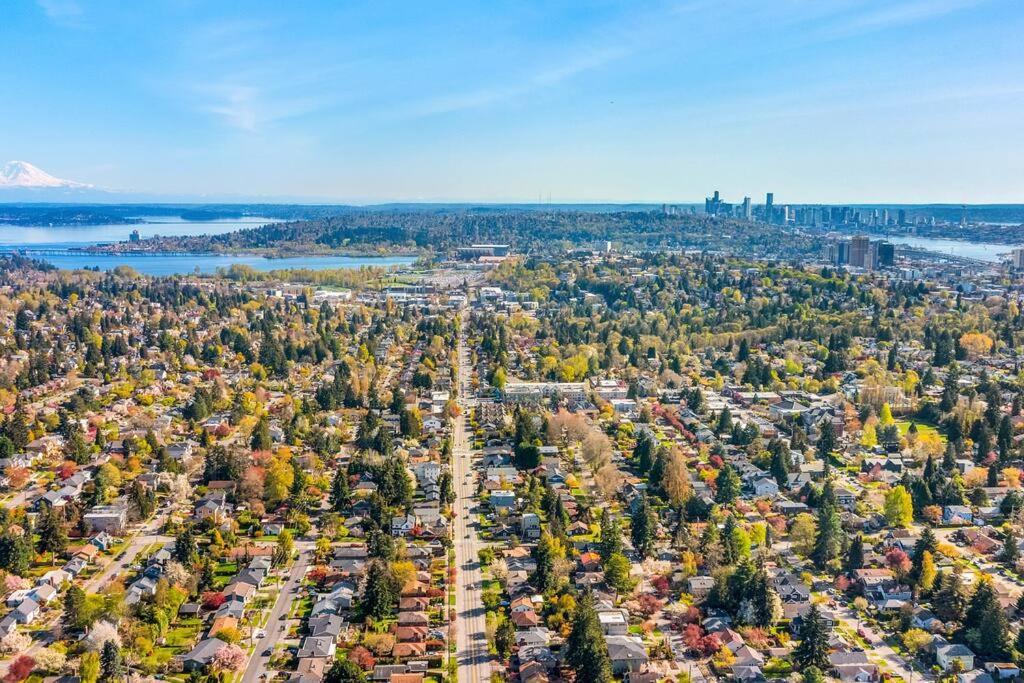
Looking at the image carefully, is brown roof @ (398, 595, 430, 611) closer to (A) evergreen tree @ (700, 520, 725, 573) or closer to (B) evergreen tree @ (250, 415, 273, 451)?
(A) evergreen tree @ (700, 520, 725, 573)

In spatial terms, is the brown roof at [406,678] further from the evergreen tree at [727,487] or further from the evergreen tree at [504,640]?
the evergreen tree at [727,487]

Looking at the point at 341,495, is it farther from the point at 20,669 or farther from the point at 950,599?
the point at 950,599

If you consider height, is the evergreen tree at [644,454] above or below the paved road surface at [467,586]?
above

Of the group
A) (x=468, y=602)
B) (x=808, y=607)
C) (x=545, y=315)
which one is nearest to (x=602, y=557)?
(x=468, y=602)

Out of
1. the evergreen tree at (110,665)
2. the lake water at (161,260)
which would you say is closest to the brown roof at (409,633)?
the evergreen tree at (110,665)

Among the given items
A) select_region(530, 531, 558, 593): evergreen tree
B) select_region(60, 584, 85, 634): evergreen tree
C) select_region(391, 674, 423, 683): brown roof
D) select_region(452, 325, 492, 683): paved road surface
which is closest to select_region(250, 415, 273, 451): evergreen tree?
select_region(452, 325, 492, 683): paved road surface

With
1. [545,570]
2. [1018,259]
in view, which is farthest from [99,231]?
[545,570]
